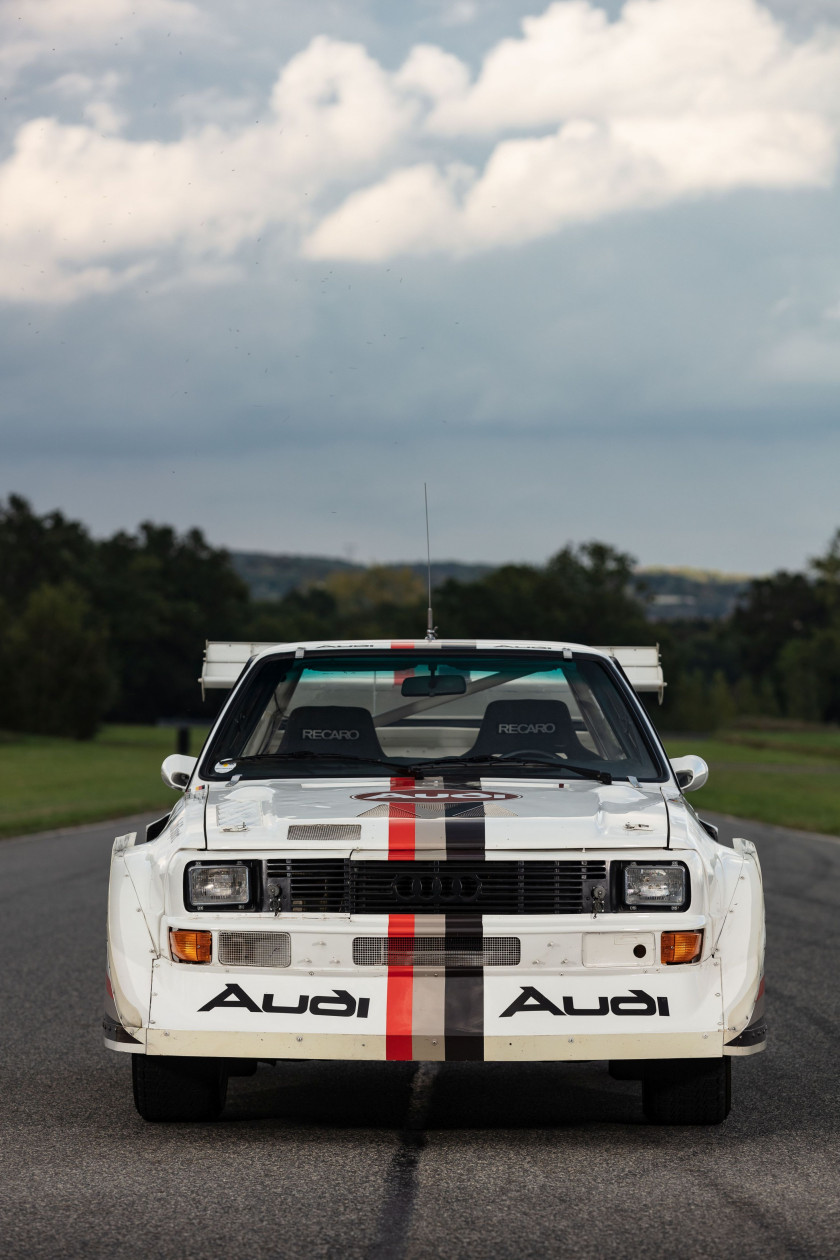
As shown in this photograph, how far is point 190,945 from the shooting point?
5.13m

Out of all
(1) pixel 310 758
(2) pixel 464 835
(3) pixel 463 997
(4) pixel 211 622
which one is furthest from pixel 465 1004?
(4) pixel 211 622

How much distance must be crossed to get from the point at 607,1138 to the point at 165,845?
1771 mm

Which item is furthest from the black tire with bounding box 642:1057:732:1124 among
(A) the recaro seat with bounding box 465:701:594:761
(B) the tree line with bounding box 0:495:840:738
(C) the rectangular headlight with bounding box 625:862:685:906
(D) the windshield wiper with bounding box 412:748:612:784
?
(B) the tree line with bounding box 0:495:840:738

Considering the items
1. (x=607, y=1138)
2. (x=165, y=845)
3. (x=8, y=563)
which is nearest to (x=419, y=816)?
(x=165, y=845)

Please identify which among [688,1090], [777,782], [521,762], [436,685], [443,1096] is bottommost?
[777,782]

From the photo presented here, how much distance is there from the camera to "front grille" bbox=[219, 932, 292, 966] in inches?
199

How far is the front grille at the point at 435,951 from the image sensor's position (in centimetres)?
503

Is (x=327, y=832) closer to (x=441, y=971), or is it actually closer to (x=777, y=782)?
(x=441, y=971)

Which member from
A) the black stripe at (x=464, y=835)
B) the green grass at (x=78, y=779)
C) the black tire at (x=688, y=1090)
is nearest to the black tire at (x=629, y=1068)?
the black tire at (x=688, y=1090)

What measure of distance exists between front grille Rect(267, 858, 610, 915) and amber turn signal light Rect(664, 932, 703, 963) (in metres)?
0.22

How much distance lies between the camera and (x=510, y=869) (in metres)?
5.10

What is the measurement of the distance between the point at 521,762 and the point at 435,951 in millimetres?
1247

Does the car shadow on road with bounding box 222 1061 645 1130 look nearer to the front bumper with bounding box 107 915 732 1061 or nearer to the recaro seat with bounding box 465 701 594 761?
the front bumper with bounding box 107 915 732 1061

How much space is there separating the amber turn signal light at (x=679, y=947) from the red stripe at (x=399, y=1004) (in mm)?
793
